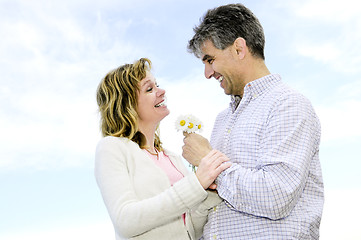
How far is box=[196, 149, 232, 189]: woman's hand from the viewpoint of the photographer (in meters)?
3.38

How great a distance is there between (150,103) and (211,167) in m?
1.21

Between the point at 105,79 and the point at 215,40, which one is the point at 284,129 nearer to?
the point at 215,40

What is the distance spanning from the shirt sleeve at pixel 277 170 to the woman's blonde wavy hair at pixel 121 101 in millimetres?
1198

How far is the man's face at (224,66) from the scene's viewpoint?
420cm

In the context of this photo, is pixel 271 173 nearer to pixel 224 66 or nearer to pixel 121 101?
pixel 224 66

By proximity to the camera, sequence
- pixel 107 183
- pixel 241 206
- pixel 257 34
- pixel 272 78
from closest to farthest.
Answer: pixel 241 206
pixel 107 183
pixel 272 78
pixel 257 34

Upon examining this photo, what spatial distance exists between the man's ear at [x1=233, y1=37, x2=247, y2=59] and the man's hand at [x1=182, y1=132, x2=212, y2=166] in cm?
99

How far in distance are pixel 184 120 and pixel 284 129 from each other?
3.64 ft

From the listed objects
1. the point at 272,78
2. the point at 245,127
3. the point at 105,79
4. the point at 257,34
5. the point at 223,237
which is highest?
the point at 105,79

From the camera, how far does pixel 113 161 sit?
3.66 metres

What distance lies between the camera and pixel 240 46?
4.19m

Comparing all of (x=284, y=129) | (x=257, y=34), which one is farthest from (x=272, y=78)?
(x=284, y=129)

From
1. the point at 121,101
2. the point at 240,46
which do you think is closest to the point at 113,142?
the point at 121,101

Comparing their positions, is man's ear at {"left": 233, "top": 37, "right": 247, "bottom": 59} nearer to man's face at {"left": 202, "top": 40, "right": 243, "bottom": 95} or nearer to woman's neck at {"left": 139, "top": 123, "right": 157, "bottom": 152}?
man's face at {"left": 202, "top": 40, "right": 243, "bottom": 95}
